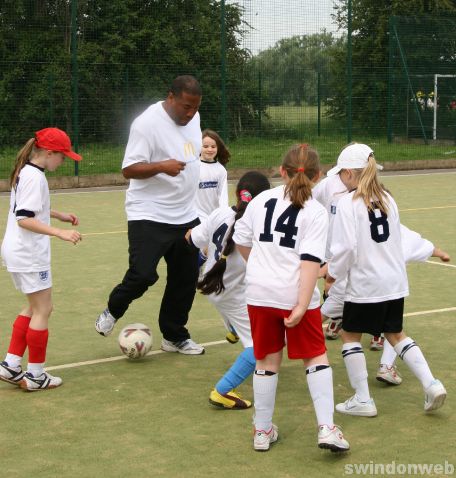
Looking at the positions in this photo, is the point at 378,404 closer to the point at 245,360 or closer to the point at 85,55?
the point at 245,360

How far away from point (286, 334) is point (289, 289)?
263mm

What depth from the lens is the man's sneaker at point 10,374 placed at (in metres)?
5.69

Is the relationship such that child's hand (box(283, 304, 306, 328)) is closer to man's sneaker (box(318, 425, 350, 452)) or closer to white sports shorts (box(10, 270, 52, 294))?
man's sneaker (box(318, 425, 350, 452))

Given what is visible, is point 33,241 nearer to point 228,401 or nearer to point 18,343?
point 18,343

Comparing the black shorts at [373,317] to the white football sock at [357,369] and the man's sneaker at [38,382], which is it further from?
the man's sneaker at [38,382]

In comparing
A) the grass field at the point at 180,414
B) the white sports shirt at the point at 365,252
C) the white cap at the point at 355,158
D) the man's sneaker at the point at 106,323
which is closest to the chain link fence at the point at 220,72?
the grass field at the point at 180,414

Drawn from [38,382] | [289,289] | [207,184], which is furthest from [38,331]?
[207,184]

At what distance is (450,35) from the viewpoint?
74.1 ft

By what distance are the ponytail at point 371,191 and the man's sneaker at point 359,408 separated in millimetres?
1063

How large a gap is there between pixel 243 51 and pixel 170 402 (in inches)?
585

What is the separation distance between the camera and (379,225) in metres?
5.00

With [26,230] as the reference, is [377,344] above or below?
below

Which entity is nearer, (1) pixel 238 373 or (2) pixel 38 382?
(1) pixel 238 373

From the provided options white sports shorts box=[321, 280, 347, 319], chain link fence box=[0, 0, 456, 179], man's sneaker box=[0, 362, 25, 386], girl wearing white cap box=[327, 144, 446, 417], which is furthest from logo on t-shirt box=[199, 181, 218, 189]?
chain link fence box=[0, 0, 456, 179]
